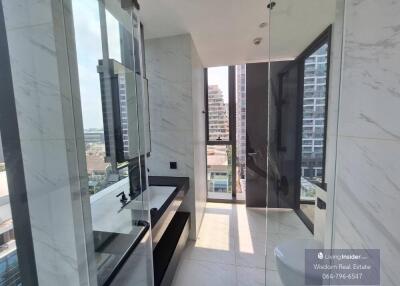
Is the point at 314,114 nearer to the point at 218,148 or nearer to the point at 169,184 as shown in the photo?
the point at 169,184

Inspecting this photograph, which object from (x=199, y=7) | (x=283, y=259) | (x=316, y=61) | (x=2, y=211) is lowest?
(x=283, y=259)

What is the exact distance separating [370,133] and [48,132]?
1217 mm

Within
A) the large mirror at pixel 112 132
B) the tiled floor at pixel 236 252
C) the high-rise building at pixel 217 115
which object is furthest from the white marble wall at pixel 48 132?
the high-rise building at pixel 217 115

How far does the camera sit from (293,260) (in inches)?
52.7

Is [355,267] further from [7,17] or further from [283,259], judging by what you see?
[7,17]

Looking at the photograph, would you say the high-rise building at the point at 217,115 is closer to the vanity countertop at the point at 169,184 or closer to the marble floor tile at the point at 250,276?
the vanity countertop at the point at 169,184

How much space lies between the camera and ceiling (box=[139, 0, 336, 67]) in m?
1.64

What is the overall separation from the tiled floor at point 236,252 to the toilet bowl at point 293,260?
0.21m

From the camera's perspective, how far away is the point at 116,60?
133cm

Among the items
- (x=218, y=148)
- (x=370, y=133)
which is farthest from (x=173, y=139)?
(x=370, y=133)

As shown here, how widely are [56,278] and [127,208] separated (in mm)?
548

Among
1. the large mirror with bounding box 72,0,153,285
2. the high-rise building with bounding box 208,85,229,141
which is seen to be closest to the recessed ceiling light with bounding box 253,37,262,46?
the high-rise building with bounding box 208,85,229,141

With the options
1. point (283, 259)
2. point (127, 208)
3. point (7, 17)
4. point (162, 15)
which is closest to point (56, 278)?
point (127, 208)

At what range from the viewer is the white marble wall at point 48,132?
26.6 inches
